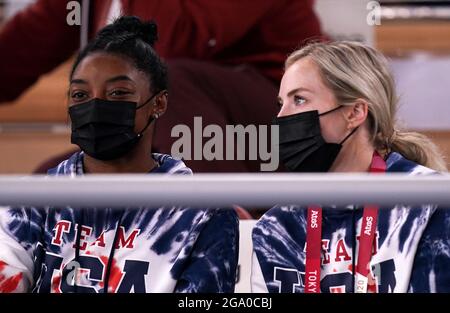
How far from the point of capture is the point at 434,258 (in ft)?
3.88

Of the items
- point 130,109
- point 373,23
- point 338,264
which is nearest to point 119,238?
point 130,109

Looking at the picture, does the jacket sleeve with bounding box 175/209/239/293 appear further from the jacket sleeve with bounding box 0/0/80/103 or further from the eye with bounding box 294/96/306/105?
the jacket sleeve with bounding box 0/0/80/103

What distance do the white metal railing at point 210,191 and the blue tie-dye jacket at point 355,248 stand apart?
1.21ft

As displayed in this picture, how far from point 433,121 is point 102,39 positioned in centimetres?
104

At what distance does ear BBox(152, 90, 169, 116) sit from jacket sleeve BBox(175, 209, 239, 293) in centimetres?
21

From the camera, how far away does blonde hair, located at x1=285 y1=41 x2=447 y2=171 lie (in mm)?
1304

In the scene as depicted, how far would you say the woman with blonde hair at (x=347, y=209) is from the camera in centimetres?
119

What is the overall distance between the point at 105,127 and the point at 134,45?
15cm

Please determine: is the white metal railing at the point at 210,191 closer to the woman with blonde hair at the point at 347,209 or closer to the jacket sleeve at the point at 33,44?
the woman with blonde hair at the point at 347,209

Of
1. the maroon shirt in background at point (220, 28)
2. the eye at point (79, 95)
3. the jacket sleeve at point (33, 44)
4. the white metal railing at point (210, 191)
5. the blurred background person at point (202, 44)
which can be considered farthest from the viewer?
the jacket sleeve at point (33, 44)

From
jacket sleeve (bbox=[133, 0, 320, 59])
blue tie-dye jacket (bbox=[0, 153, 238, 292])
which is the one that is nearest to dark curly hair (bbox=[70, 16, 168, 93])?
blue tie-dye jacket (bbox=[0, 153, 238, 292])

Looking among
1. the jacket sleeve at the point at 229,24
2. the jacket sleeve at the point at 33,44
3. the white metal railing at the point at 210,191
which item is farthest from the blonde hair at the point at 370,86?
the jacket sleeve at the point at 33,44

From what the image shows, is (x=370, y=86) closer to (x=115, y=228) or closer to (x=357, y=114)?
(x=357, y=114)

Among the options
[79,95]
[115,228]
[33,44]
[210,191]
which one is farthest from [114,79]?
[33,44]
